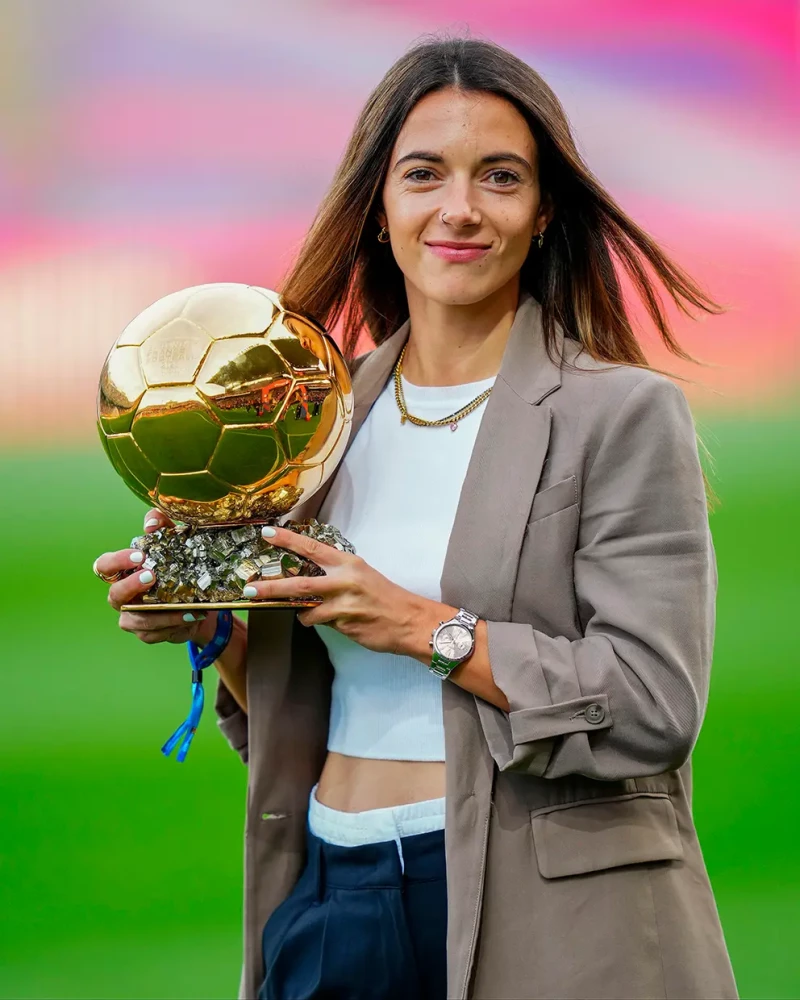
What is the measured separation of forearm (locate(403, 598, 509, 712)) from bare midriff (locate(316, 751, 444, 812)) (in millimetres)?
152

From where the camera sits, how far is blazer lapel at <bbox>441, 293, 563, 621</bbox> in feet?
5.66

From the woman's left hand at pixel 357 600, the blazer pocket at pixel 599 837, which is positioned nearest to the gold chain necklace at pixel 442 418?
the woman's left hand at pixel 357 600

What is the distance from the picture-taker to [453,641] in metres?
1.68

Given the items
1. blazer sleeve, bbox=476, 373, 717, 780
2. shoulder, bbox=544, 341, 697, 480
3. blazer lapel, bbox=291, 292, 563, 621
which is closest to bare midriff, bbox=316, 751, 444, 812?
blazer sleeve, bbox=476, 373, 717, 780

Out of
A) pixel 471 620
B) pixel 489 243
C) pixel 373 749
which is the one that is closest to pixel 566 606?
pixel 471 620

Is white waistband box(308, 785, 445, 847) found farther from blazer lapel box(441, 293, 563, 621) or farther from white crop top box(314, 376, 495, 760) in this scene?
blazer lapel box(441, 293, 563, 621)

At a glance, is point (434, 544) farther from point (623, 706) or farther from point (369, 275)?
point (369, 275)

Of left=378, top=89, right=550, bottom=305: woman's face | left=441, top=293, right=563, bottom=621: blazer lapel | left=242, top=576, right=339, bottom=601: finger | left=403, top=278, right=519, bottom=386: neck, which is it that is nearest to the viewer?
left=242, top=576, right=339, bottom=601: finger

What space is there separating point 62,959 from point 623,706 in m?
2.71

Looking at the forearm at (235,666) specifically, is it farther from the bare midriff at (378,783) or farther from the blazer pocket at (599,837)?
the blazer pocket at (599,837)

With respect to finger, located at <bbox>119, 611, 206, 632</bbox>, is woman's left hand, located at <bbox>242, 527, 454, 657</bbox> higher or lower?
higher

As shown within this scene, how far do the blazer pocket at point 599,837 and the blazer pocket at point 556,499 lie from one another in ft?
1.27

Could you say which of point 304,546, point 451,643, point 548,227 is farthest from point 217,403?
point 548,227

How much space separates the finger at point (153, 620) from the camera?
1802mm
